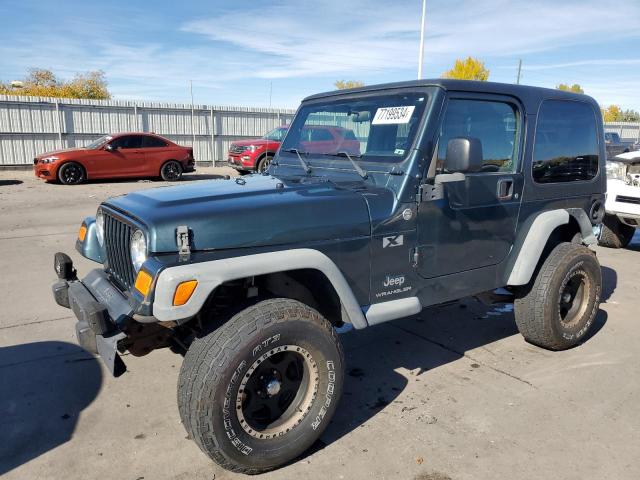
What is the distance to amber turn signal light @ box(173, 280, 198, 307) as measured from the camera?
7.48 ft

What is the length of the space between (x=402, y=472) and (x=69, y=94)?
182 ft

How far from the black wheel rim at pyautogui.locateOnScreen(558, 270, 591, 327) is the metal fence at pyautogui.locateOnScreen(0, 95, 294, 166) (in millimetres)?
19610

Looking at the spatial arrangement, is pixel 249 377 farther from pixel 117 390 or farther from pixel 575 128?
pixel 575 128

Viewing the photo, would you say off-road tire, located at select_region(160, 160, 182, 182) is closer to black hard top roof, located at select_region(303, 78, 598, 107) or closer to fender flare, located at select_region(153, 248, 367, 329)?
black hard top roof, located at select_region(303, 78, 598, 107)

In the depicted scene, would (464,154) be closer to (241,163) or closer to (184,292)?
(184,292)

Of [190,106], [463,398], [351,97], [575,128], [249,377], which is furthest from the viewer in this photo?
[190,106]

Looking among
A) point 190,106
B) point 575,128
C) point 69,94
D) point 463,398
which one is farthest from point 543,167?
point 69,94

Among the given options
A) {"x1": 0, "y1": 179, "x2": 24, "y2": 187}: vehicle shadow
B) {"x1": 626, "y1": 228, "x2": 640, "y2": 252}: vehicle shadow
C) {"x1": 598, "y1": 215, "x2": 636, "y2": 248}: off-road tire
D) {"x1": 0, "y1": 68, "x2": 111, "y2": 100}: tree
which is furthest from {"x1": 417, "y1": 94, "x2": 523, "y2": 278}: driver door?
{"x1": 0, "y1": 68, "x2": 111, "y2": 100}: tree

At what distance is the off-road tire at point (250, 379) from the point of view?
2.38 metres

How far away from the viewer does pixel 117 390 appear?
344 cm

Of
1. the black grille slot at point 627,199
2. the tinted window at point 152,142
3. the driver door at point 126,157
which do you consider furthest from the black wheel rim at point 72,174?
the black grille slot at point 627,199

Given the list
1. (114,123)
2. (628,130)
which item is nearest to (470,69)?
(628,130)

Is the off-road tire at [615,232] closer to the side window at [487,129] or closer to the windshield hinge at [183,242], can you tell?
the side window at [487,129]

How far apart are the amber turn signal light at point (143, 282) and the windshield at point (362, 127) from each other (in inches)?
64.4
